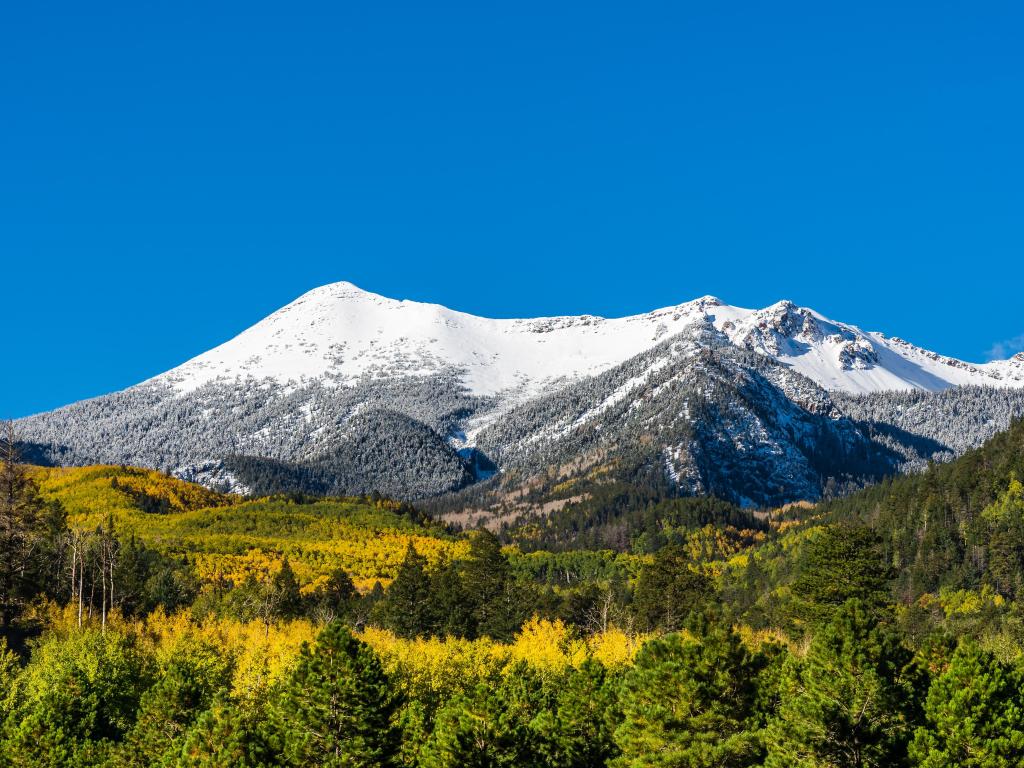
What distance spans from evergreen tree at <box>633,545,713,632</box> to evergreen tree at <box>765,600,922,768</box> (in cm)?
5460

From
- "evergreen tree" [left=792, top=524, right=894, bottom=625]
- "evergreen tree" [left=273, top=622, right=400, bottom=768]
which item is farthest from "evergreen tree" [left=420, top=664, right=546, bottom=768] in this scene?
"evergreen tree" [left=792, top=524, right=894, bottom=625]

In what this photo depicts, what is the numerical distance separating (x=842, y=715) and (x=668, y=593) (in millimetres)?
61838

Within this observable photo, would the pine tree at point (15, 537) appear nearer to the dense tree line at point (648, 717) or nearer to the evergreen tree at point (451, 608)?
the dense tree line at point (648, 717)

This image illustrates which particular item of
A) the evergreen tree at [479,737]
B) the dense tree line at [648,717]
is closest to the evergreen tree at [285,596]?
the dense tree line at [648,717]

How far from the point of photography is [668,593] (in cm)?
11362

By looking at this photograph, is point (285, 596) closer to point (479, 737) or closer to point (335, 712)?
point (335, 712)

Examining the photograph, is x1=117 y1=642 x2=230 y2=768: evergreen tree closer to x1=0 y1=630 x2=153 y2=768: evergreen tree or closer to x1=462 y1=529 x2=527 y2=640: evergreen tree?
x1=0 y1=630 x2=153 y2=768: evergreen tree

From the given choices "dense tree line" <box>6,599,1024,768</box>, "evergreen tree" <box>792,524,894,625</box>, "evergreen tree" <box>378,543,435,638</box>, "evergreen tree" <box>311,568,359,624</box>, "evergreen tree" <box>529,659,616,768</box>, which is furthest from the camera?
"evergreen tree" <box>311,568,359,624</box>

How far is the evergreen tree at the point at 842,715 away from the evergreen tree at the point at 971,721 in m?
1.43

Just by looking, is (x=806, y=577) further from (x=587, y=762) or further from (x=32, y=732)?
(x=32, y=732)

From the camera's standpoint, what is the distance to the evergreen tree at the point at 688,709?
177ft

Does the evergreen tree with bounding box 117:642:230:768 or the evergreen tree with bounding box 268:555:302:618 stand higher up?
the evergreen tree with bounding box 268:555:302:618

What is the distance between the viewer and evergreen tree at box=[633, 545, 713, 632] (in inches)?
4382

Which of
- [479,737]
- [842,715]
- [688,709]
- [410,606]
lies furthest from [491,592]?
[842,715]
